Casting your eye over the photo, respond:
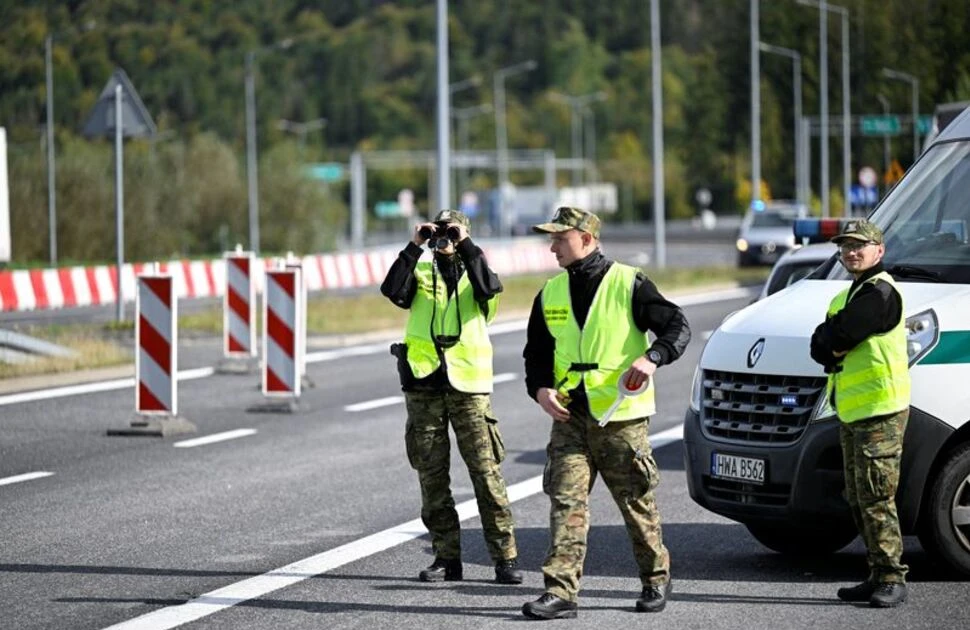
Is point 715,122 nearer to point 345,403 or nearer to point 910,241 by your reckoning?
point 345,403

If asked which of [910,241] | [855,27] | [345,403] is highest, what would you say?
[855,27]

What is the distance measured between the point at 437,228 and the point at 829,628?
8.77 feet

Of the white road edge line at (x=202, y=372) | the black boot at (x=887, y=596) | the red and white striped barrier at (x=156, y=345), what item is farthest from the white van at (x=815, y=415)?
the white road edge line at (x=202, y=372)

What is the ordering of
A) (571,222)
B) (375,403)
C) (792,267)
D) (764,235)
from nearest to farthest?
(571,222) < (792,267) < (375,403) < (764,235)

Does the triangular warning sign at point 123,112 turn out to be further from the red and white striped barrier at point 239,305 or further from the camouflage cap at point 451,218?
the camouflage cap at point 451,218

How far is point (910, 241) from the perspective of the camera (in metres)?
10.3

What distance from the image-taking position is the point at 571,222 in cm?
856

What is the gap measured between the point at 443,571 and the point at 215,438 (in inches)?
269

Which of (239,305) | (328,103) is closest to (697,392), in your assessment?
(239,305)

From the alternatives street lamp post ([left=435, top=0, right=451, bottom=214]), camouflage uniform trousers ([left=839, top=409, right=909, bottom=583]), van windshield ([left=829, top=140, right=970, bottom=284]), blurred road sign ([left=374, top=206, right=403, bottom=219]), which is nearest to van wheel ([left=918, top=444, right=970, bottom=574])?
camouflage uniform trousers ([left=839, top=409, right=909, bottom=583])

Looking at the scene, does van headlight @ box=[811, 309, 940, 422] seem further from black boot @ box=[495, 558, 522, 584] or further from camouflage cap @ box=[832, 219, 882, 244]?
black boot @ box=[495, 558, 522, 584]

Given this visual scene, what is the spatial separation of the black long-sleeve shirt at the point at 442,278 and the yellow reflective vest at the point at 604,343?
0.99 meters

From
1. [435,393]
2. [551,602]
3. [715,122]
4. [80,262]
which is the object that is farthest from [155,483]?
[715,122]

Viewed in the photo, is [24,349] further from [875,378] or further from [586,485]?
[875,378]
